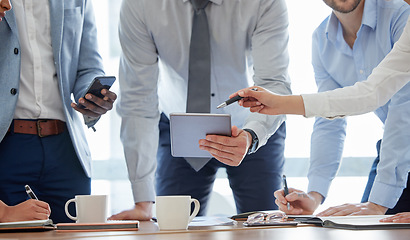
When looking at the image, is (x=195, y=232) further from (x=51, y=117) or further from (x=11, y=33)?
(x=11, y=33)

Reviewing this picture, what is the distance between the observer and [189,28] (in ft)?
7.19

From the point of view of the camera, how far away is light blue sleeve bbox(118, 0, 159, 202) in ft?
7.14

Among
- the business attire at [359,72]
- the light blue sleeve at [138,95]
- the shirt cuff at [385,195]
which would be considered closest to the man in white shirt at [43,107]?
the light blue sleeve at [138,95]

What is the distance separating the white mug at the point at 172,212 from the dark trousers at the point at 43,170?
2.65 feet

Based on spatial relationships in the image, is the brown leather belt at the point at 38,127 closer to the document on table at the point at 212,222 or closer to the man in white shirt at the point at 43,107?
the man in white shirt at the point at 43,107

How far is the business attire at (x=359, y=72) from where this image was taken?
80.6 inches

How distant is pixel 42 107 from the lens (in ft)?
6.59

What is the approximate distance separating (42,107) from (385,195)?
1414mm

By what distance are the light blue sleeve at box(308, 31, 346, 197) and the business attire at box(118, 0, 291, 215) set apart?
0.16m

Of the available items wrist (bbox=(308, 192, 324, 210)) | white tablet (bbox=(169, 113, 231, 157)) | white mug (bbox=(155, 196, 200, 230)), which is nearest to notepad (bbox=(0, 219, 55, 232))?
white mug (bbox=(155, 196, 200, 230))

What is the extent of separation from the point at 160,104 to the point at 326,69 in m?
0.82

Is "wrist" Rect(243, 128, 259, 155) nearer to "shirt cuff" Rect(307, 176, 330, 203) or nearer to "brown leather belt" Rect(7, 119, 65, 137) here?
"shirt cuff" Rect(307, 176, 330, 203)

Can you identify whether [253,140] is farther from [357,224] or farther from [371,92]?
[357,224]

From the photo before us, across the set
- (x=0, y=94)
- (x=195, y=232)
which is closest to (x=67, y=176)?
(x=0, y=94)
